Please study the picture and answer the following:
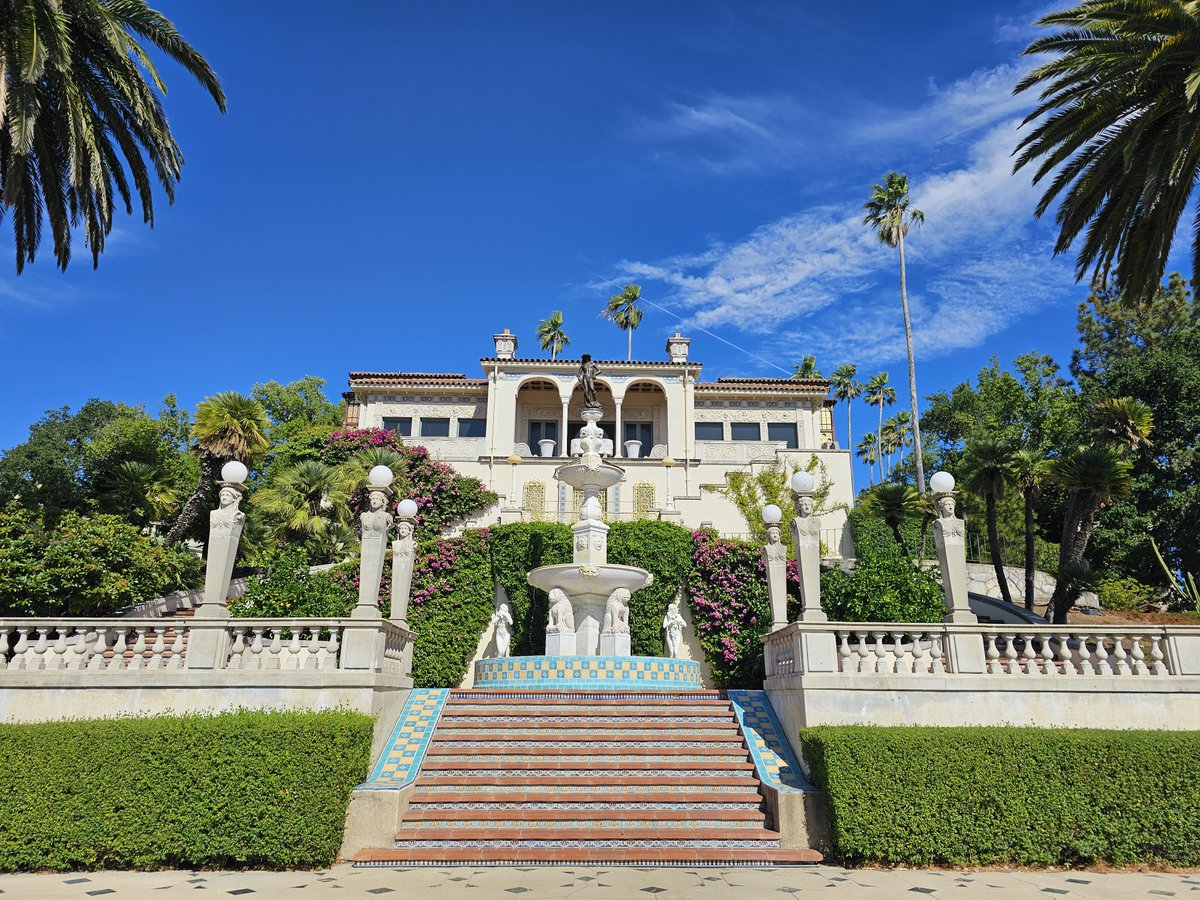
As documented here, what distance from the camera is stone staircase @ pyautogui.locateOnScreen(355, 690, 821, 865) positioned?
9.75m

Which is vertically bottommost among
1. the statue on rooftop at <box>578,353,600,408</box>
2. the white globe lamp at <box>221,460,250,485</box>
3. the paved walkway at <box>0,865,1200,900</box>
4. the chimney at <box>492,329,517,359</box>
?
the paved walkway at <box>0,865,1200,900</box>

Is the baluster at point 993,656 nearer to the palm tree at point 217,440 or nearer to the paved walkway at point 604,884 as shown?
the paved walkway at point 604,884

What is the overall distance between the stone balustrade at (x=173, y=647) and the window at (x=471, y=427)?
100 ft

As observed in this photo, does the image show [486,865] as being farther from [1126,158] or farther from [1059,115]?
[1059,115]

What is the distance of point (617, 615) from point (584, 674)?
6.64ft

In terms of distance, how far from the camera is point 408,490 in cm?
3019

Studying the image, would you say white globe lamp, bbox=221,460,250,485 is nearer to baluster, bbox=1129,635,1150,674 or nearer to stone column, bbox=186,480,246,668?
stone column, bbox=186,480,246,668

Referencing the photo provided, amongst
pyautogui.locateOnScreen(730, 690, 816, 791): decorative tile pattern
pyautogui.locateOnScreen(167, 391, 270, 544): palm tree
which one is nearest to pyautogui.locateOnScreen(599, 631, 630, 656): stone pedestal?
pyautogui.locateOnScreen(730, 690, 816, 791): decorative tile pattern

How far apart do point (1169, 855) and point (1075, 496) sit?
16.8 metres

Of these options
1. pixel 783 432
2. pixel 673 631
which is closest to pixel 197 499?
pixel 673 631

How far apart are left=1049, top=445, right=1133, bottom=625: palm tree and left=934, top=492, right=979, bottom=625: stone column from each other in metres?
12.4

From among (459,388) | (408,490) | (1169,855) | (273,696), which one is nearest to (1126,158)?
(1169,855)

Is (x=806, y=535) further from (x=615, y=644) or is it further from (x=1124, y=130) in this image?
(x=1124, y=130)

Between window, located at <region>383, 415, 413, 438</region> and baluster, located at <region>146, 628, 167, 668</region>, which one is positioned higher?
window, located at <region>383, 415, 413, 438</region>
